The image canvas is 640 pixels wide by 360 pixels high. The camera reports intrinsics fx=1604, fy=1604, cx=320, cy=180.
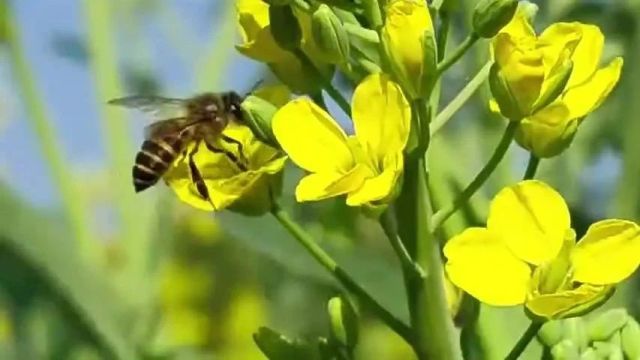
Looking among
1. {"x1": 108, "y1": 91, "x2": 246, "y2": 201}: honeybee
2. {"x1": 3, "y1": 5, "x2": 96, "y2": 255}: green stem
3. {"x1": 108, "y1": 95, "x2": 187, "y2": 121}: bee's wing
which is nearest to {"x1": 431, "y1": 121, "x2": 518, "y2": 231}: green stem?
{"x1": 108, "y1": 91, "x2": 246, "y2": 201}: honeybee

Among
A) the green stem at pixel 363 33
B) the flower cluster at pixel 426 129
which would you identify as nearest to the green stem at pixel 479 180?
the flower cluster at pixel 426 129

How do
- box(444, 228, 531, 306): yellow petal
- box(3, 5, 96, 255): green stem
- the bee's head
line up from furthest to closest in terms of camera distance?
1. box(3, 5, 96, 255): green stem
2. the bee's head
3. box(444, 228, 531, 306): yellow petal

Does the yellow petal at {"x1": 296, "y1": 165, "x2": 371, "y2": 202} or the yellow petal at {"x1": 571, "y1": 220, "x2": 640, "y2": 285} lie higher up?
the yellow petal at {"x1": 296, "y1": 165, "x2": 371, "y2": 202}

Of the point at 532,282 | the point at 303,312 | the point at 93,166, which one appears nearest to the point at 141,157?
the point at 532,282

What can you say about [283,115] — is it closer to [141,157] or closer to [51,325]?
[141,157]

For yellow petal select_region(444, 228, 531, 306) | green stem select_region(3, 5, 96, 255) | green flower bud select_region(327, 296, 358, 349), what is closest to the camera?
yellow petal select_region(444, 228, 531, 306)

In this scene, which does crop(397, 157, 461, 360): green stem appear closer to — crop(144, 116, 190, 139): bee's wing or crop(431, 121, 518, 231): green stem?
crop(431, 121, 518, 231): green stem

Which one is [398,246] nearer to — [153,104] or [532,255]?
[532,255]

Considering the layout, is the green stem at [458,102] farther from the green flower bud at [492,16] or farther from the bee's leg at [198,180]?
the bee's leg at [198,180]
